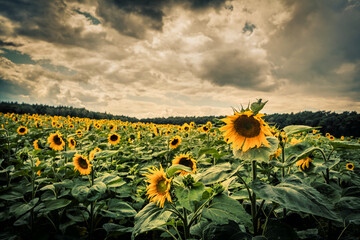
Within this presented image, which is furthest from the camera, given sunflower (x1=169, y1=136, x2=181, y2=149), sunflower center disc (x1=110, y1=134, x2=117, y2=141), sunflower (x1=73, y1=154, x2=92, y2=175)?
sunflower center disc (x1=110, y1=134, x2=117, y2=141)

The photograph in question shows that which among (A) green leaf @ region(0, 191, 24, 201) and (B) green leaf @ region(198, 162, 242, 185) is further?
(A) green leaf @ region(0, 191, 24, 201)

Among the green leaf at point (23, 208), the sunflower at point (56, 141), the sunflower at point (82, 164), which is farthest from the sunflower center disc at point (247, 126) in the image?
the sunflower at point (56, 141)

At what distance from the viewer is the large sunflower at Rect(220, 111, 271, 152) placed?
153cm

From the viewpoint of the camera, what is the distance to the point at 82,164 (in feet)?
9.80

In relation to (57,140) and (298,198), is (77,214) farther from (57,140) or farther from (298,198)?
(298,198)

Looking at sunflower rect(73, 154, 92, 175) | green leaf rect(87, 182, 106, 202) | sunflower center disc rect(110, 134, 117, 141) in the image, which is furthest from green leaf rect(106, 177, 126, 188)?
sunflower center disc rect(110, 134, 117, 141)

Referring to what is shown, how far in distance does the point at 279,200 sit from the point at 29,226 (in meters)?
3.40

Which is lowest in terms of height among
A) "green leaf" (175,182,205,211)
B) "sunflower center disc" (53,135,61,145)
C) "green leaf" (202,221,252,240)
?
"green leaf" (202,221,252,240)

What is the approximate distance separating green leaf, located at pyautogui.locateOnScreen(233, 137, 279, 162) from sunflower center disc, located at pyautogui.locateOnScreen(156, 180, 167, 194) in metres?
0.69

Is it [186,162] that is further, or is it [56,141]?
[56,141]

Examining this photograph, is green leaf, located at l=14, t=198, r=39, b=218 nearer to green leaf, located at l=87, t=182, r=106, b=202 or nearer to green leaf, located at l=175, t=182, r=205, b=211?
green leaf, located at l=87, t=182, r=106, b=202

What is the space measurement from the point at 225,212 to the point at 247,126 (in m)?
0.77

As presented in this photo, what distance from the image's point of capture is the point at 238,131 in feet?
5.67

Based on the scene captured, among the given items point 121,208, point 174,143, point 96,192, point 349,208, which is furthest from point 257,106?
point 174,143
